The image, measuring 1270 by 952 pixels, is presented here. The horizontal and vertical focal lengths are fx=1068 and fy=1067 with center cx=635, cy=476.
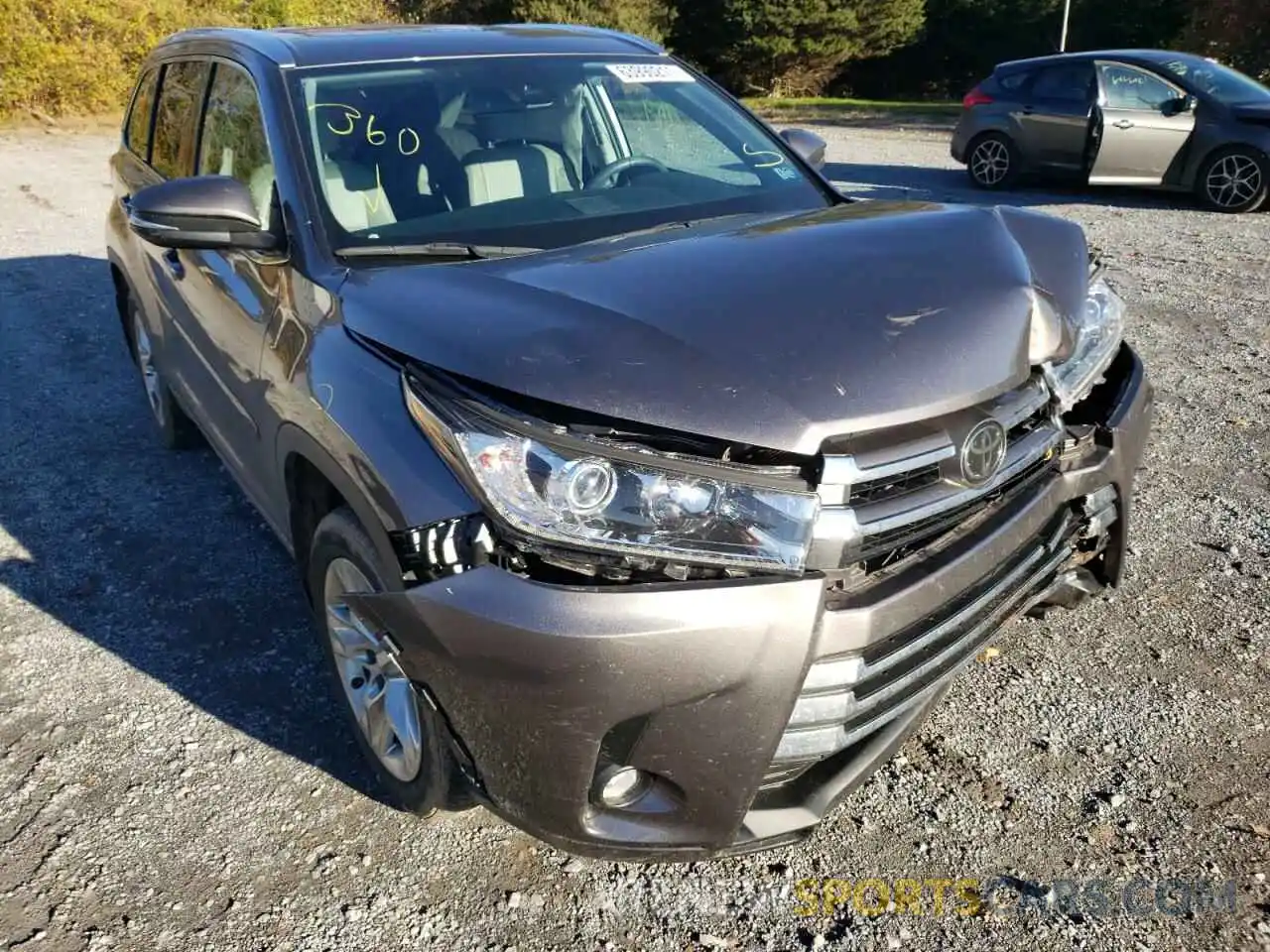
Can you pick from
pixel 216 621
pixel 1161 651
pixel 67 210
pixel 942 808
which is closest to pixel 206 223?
pixel 216 621

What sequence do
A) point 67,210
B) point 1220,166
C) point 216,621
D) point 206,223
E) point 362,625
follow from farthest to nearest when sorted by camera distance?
point 67,210, point 1220,166, point 216,621, point 206,223, point 362,625

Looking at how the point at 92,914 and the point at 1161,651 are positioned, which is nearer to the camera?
the point at 92,914

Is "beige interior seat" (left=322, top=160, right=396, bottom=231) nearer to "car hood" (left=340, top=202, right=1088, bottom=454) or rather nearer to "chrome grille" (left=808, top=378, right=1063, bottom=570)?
"car hood" (left=340, top=202, right=1088, bottom=454)

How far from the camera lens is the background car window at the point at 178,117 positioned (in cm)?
398

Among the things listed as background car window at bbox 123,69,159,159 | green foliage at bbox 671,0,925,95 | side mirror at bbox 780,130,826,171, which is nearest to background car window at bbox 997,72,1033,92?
side mirror at bbox 780,130,826,171

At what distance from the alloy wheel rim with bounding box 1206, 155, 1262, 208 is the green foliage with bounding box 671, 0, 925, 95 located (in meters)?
21.2

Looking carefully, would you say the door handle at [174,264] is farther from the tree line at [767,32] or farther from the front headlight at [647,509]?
the tree line at [767,32]

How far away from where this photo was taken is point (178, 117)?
425 cm

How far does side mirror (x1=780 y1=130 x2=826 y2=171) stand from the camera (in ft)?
12.8

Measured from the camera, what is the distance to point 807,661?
6.46 ft

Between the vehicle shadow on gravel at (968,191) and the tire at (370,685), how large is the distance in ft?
28.4

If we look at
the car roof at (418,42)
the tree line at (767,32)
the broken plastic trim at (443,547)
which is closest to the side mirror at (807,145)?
the car roof at (418,42)

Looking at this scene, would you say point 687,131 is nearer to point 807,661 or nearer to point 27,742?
point 807,661

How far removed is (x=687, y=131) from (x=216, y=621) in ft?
7.65
